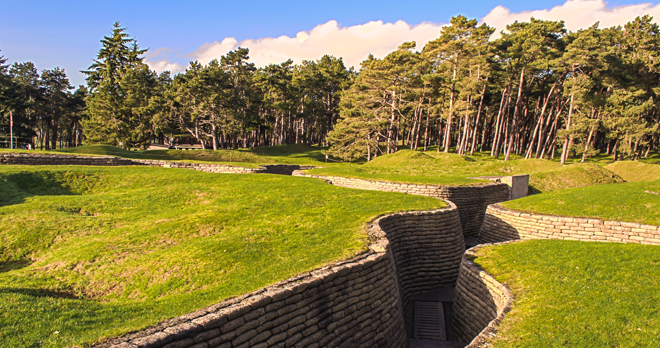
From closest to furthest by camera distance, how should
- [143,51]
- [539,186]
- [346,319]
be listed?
[346,319] < [539,186] < [143,51]

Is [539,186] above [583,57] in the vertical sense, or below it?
below

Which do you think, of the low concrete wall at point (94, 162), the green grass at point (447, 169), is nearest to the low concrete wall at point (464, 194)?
the green grass at point (447, 169)

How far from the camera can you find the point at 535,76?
40.6 meters

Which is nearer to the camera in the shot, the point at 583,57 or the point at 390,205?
the point at 390,205

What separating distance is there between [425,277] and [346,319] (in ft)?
18.9

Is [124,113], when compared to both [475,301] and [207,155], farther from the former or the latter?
[475,301]

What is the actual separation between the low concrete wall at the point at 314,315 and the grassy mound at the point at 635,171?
25078 mm

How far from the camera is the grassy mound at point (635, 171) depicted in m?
25.5

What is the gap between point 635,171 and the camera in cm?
2675

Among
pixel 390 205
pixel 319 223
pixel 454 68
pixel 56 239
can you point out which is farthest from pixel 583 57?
pixel 56 239

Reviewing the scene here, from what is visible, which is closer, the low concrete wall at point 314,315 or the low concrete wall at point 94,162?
the low concrete wall at point 314,315

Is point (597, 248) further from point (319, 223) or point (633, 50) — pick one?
point (633, 50)

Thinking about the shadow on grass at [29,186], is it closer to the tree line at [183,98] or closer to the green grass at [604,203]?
the green grass at [604,203]

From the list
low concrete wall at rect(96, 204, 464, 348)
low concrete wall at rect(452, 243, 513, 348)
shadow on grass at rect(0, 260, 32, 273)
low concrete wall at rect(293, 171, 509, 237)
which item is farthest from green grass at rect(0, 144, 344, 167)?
low concrete wall at rect(452, 243, 513, 348)
